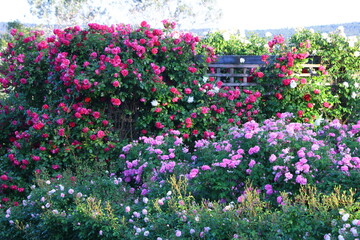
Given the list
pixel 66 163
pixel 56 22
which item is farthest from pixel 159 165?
pixel 56 22

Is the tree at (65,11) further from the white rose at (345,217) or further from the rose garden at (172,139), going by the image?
the white rose at (345,217)

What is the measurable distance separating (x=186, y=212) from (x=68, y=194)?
3.74ft

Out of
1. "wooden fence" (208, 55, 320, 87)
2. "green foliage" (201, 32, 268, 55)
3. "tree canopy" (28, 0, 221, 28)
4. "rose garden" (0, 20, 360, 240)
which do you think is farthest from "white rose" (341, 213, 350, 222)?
"tree canopy" (28, 0, 221, 28)

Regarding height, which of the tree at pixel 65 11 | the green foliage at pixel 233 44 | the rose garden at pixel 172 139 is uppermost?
the tree at pixel 65 11

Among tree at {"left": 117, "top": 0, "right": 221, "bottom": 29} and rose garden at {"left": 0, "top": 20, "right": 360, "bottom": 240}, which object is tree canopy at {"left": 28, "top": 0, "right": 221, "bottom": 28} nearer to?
tree at {"left": 117, "top": 0, "right": 221, "bottom": 29}

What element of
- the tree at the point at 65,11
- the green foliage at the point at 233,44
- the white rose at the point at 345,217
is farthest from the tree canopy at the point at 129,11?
the white rose at the point at 345,217

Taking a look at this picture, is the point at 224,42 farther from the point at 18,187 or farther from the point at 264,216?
the point at 264,216

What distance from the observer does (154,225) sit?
288cm

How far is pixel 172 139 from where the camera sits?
4652 millimetres

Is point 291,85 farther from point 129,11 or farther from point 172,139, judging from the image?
point 129,11

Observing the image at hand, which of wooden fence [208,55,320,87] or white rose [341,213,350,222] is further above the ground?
wooden fence [208,55,320,87]

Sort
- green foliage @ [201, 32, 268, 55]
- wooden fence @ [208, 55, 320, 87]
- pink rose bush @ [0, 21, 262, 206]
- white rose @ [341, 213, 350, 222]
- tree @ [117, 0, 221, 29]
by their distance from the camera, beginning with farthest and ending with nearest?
1. tree @ [117, 0, 221, 29]
2. green foliage @ [201, 32, 268, 55]
3. wooden fence @ [208, 55, 320, 87]
4. pink rose bush @ [0, 21, 262, 206]
5. white rose @ [341, 213, 350, 222]

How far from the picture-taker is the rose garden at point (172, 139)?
9.73 ft

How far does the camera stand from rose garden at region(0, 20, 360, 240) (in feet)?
9.73
